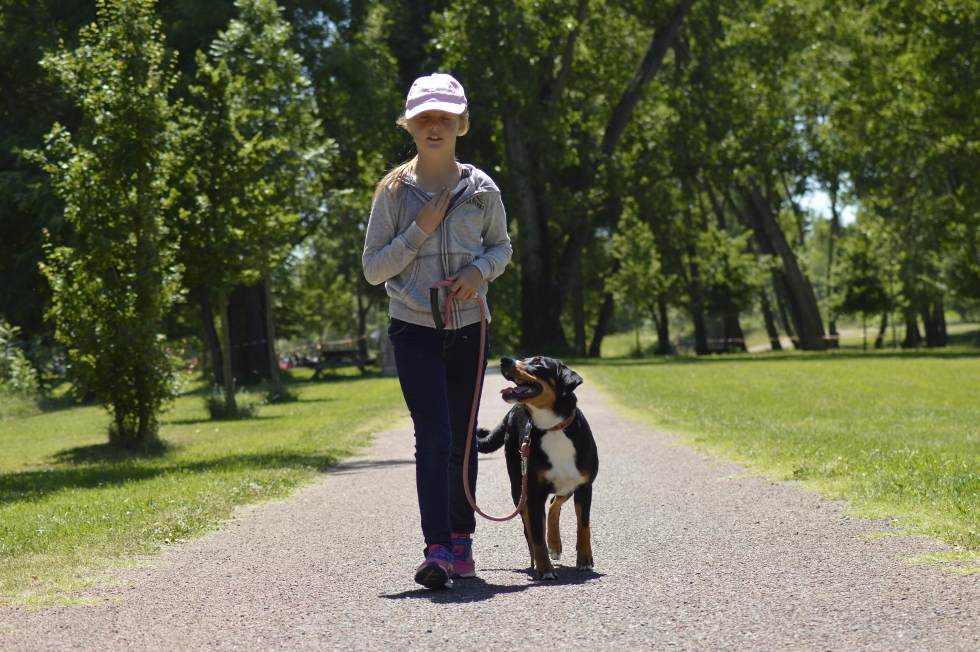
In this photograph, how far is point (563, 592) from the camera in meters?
4.86

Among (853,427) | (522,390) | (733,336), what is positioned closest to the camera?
(522,390)

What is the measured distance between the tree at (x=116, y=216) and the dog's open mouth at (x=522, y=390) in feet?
32.4

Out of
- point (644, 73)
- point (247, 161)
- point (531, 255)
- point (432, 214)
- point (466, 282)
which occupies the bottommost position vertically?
point (466, 282)

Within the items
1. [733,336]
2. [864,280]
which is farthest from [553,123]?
[733,336]

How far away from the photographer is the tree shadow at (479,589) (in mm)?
4816

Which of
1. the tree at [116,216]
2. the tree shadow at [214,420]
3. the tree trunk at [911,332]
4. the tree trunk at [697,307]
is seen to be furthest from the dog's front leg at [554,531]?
the tree trunk at [911,332]

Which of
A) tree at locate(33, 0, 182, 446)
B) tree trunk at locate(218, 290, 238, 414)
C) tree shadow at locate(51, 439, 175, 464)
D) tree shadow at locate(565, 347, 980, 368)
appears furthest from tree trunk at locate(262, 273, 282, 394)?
tree at locate(33, 0, 182, 446)

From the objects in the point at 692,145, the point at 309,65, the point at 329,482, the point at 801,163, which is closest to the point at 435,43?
the point at 309,65

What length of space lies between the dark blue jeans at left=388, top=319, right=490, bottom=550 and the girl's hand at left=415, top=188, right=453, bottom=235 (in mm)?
478

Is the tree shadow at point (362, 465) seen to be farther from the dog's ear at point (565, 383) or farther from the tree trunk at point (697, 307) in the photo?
the tree trunk at point (697, 307)

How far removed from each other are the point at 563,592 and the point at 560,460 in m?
0.66

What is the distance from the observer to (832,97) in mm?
35875

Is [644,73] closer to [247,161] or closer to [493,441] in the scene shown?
[247,161]

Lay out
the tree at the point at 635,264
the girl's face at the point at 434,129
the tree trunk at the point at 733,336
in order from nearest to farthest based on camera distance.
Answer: the girl's face at the point at 434,129 < the tree at the point at 635,264 < the tree trunk at the point at 733,336
